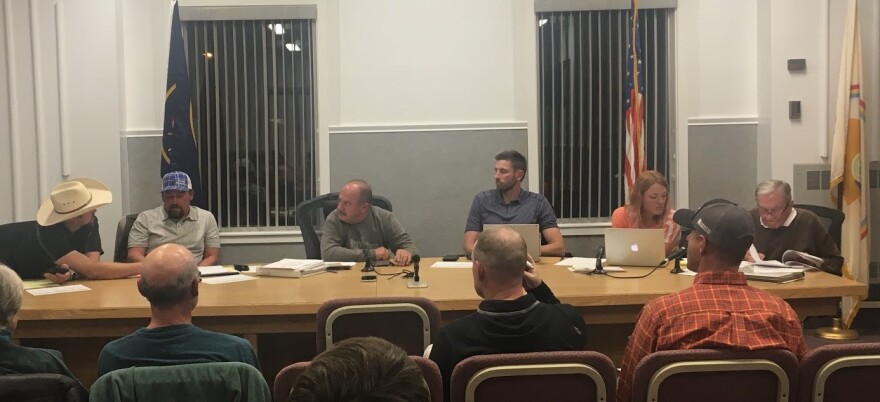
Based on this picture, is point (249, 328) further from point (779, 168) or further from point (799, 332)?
point (779, 168)

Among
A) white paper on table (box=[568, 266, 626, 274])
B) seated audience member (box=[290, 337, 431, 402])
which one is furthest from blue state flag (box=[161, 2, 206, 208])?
seated audience member (box=[290, 337, 431, 402])

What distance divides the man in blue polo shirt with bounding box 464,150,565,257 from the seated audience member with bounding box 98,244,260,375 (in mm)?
2989

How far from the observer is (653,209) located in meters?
4.77

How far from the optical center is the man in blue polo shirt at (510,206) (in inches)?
213

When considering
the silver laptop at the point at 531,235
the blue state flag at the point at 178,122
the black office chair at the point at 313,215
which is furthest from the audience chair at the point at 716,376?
the blue state flag at the point at 178,122

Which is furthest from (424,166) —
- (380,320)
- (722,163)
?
(380,320)

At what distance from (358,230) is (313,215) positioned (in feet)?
1.79

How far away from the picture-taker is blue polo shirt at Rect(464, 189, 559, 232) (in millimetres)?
5438

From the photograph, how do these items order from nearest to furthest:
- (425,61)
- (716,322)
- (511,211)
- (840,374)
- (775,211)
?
(840,374)
(716,322)
(775,211)
(511,211)
(425,61)

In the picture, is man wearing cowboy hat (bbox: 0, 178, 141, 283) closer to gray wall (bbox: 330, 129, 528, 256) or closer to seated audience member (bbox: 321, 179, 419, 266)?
seated audience member (bbox: 321, 179, 419, 266)

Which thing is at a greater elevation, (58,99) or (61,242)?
(58,99)

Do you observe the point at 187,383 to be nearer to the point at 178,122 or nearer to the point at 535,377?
the point at 535,377

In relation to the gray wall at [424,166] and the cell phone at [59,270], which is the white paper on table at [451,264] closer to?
the gray wall at [424,166]

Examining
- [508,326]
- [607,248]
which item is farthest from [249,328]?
[607,248]
